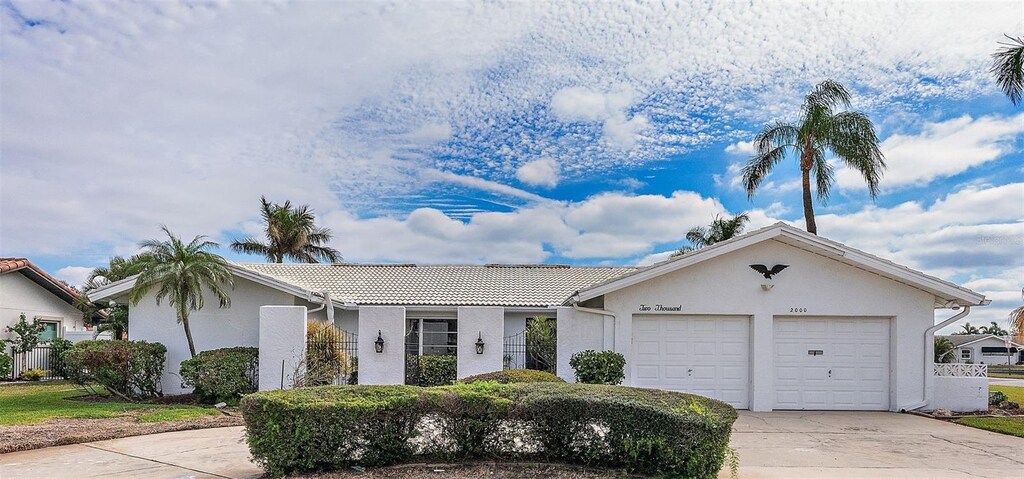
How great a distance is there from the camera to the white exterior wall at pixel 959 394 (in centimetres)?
1452

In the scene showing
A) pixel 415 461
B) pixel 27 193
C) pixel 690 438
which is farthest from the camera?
pixel 27 193

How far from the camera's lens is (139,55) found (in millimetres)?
13289

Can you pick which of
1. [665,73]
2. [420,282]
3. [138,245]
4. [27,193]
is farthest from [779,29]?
[27,193]

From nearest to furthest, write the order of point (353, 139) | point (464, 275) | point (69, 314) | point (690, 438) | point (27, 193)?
point (690, 438), point (353, 139), point (27, 193), point (464, 275), point (69, 314)

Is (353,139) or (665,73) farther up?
(665,73)

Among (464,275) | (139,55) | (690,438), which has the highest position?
(139,55)

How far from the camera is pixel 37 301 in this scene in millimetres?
24516

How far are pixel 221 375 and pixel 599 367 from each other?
809 centimetres

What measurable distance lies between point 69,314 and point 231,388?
1660 centimetres

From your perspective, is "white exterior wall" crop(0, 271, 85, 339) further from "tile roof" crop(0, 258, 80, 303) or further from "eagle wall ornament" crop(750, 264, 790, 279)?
"eagle wall ornament" crop(750, 264, 790, 279)

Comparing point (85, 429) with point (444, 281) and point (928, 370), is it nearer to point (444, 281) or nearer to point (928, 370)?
point (444, 281)

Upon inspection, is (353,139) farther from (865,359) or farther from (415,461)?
(865,359)

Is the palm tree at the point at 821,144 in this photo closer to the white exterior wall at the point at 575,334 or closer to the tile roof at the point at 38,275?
the white exterior wall at the point at 575,334

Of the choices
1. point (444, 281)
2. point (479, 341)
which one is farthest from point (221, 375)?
point (444, 281)
